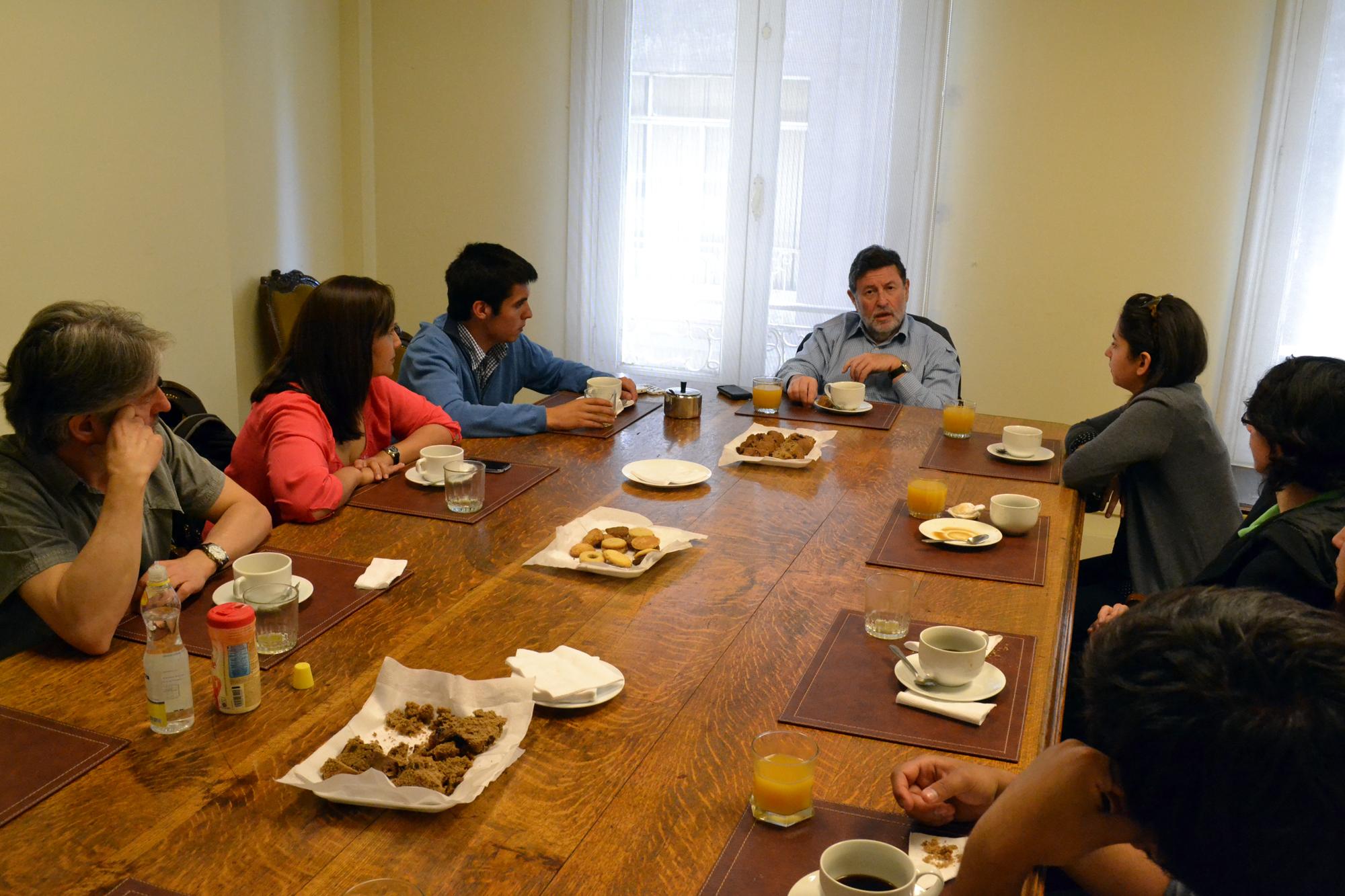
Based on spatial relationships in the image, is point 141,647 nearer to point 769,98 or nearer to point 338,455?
point 338,455

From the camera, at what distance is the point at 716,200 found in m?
4.79

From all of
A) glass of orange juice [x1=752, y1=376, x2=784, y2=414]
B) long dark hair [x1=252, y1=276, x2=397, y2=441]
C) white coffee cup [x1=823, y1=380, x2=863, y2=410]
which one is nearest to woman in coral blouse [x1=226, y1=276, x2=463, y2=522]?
long dark hair [x1=252, y1=276, x2=397, y2=441]

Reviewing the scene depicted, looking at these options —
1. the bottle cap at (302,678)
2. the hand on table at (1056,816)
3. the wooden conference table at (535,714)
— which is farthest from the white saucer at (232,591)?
the hand on table at (1056,816)

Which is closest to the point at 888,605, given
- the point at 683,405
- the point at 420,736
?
the point at 420,736

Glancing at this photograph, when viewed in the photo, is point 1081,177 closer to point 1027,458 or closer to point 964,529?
point 1027,458

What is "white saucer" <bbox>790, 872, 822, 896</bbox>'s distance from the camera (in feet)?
3.48

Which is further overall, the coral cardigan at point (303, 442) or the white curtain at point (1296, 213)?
the white curtain at point (1296, 213)

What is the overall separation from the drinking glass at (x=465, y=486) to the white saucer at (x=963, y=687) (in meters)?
1.00

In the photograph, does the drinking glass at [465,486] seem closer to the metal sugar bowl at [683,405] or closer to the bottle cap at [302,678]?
the bottle cap at [302,678]

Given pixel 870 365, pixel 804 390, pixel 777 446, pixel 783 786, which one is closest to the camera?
pixel 783 786

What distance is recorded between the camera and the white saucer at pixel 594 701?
4.62 feet

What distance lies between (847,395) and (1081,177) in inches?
71.3

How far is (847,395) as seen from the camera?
10.6ft

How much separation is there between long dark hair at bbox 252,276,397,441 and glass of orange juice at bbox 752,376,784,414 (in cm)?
116
